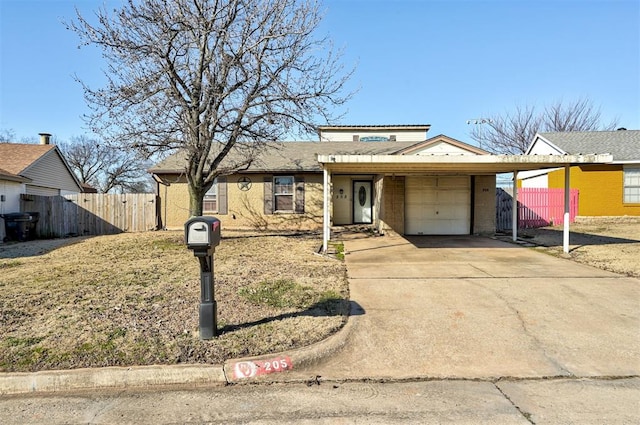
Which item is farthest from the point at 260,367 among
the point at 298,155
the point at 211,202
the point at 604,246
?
the point at 298,155

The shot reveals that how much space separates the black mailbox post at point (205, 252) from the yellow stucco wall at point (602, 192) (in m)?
19.7

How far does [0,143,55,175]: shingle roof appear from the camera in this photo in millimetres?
16297

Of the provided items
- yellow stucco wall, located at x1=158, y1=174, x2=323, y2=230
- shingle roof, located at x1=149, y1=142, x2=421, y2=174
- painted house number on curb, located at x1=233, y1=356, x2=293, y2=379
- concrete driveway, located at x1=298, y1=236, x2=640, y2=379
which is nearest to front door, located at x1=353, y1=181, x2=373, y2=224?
shingle roof, located at x1=149, y1=142, x2=421, y2=174

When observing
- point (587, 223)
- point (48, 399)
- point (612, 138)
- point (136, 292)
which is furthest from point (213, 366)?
point (612, 138)

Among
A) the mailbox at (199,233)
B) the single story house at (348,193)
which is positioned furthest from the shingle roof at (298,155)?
the mailbox at (199,233)

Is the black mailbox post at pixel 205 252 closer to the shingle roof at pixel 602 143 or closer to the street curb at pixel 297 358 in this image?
the street curb at pixel 297 358

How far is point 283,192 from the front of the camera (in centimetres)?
Answer: 1527

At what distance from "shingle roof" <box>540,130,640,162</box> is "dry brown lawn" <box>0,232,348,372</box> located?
17.8 m

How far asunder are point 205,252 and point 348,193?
1270 centimetres

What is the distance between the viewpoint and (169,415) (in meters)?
2.74

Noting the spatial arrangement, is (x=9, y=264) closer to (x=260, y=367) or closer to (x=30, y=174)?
(x=260, y=367)

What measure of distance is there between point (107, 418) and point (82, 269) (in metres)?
5.72

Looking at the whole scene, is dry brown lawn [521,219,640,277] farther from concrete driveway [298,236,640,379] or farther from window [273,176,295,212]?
window [273,176,295,212]

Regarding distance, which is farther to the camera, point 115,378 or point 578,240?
point 578,240
